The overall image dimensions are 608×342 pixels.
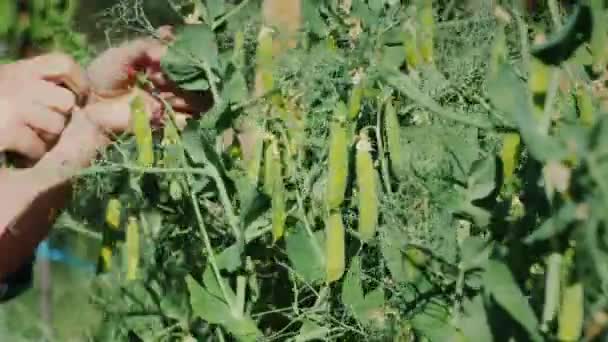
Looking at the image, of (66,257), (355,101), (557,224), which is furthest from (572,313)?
(66,257)

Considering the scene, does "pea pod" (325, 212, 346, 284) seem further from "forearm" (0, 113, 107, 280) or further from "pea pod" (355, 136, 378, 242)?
"forearm" (0, 113, 107, 280)

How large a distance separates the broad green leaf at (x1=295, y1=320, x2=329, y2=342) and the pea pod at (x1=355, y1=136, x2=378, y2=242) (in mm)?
73

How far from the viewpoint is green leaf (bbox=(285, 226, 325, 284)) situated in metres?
0.63

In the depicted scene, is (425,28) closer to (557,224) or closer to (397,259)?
(397,259)

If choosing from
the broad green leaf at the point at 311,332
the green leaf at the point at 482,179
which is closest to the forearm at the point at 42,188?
the broad green leaf at the point at 311,332

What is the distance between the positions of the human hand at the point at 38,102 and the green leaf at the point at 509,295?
48 centimetres

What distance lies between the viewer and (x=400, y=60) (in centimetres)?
64

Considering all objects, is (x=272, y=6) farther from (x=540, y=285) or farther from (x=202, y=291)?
(x=540, y=285)

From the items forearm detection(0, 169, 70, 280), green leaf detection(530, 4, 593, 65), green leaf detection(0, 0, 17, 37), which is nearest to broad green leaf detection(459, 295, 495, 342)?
green leaf detection(530, 4, 593, 65)

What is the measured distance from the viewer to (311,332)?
64 cm

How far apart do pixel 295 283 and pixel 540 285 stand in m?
0.24

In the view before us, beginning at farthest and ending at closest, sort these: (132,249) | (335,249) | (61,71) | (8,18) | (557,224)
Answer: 1. (8,18)
2. (61,71)
3. (132,249)
4. (335,249)
5. (557,224)

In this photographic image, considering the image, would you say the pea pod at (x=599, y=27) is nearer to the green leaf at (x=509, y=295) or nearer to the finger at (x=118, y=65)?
the green leaf at (x=509, y=295)

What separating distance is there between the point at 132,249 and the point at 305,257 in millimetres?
144
